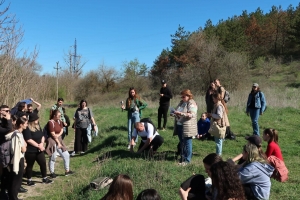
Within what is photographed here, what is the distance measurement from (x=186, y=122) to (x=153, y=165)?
45.1 inches

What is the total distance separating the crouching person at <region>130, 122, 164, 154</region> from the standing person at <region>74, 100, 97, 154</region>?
2.41 metres

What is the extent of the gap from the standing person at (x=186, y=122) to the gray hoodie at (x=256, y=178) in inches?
84.0

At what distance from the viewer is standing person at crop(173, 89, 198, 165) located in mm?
6121

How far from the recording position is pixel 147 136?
7.00 metres

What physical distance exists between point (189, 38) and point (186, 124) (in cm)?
3033

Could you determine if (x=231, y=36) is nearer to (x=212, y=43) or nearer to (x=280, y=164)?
(x=212, y=43)

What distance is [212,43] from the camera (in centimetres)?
2838

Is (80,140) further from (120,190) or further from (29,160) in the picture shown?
(120,190)

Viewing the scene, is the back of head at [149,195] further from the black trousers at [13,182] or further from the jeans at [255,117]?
the jeans at [255,117]

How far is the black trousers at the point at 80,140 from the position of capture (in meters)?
8.91

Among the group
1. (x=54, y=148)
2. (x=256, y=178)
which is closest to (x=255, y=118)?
(x=256, y=178)

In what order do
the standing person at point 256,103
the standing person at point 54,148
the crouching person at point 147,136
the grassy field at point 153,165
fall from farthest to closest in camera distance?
the standing person at point 256,103
the crouching person at point 147,136
the standing person at point 54,148
the grassy field at point 153,165

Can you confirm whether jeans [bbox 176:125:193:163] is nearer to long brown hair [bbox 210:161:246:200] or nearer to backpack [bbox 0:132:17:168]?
long brown hair [bbox 210:161:246:200]

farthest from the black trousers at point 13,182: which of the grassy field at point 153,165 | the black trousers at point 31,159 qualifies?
the black trousers at point 31,159
